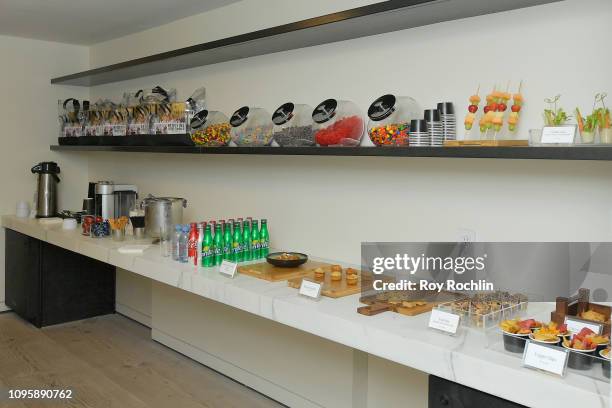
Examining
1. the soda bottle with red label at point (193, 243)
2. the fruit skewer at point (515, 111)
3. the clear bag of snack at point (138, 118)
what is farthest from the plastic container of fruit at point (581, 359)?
the clear bag of snack at point (138, 118)

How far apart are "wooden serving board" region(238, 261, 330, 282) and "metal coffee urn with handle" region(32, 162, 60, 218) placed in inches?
97.9

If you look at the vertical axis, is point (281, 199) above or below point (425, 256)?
above

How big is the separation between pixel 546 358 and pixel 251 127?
74.1 inches

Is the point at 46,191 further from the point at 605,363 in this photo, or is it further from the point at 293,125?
the point at 605,363

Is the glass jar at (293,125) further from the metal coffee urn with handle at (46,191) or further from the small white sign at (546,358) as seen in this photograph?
the metal coffee urn with handle at (46,191)

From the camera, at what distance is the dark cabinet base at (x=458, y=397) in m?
1.52

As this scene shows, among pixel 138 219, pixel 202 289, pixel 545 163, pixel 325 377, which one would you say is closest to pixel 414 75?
pixel 545 163

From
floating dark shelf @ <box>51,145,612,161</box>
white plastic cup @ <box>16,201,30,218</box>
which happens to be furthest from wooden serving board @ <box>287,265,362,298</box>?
white plastic cup @ <box>16,201,30,218</box>

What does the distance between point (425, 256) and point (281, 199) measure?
0.96 metres

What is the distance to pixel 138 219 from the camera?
3.46 meters

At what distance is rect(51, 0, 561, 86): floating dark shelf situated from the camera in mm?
1996

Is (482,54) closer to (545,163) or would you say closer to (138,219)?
(545,163)

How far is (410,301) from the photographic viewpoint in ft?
6.63

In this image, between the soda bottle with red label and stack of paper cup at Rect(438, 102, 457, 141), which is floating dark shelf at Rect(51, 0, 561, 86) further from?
the soda bottle with red label
